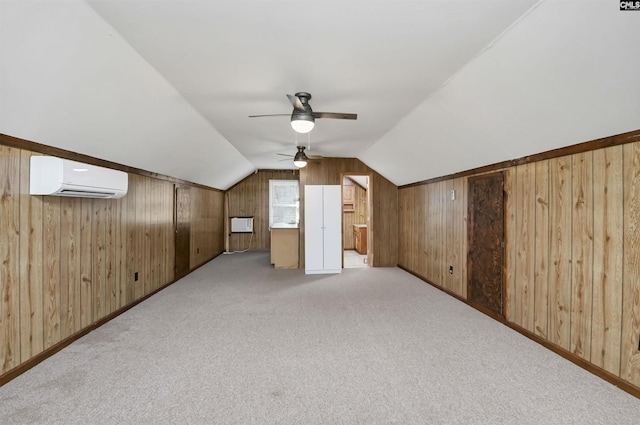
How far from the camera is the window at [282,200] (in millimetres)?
9641

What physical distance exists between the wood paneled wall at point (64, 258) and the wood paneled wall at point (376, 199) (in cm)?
315

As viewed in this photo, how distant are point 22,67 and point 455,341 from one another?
13.3 ft

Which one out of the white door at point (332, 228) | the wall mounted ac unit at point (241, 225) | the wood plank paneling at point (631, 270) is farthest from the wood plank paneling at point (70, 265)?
the wall mounted ac unit at point (241, 225)

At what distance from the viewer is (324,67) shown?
104 inches

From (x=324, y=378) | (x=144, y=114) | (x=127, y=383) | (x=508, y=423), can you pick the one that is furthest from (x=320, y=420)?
(x=144, y=114)

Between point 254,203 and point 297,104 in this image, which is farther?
point 254,203

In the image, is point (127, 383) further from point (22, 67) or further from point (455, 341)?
point (455, 341)

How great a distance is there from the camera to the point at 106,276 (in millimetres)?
3562

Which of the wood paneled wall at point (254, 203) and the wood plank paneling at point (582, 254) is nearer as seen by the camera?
the wood plank paneling at point (582, 254)

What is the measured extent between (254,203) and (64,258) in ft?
22.2

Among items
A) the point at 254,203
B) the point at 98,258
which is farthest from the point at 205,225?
the point at 98,258

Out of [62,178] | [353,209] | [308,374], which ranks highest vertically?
[62,178]

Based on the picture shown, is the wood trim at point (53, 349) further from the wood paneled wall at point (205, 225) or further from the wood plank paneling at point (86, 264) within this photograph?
the wood paneled wall at point (205, 225)

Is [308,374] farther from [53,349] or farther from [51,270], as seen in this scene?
[51,270]
